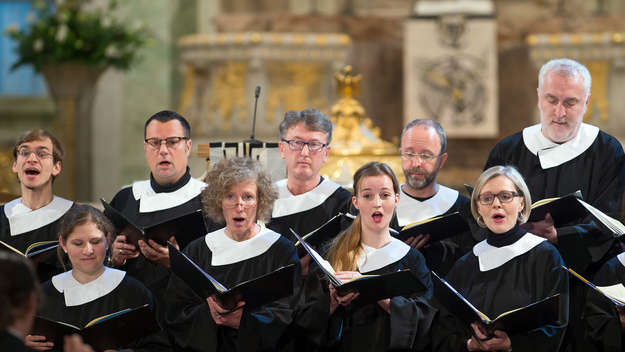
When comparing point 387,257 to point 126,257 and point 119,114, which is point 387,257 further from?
point 119,114

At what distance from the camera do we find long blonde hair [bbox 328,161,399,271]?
15.0ft

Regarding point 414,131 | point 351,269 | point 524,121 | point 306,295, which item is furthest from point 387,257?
point 524,121

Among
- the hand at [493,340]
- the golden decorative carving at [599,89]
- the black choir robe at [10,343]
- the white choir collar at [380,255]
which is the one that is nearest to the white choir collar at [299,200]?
the white choir collar at [380,255]

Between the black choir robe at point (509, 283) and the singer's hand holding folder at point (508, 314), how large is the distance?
14 centimetres

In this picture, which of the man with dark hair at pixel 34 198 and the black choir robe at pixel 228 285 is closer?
the black choir robe at pixel 228 285

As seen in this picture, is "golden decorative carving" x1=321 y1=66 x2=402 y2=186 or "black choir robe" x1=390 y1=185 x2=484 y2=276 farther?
"golden decorative carving" x1=321 y1=66 x2=402 y2=186

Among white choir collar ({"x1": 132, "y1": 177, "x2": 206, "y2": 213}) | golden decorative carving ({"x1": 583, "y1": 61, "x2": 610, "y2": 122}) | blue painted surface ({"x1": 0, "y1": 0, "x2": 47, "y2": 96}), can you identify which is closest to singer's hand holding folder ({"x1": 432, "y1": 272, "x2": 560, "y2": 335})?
white choir collar ({"x1": 132, "y1": 177, "x2": 206, "y2": 213})

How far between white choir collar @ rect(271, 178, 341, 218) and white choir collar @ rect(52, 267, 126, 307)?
1.05m

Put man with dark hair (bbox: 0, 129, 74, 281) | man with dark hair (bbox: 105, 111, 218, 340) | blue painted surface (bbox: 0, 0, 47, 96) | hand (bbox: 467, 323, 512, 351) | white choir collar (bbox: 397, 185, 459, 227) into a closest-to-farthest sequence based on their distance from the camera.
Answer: hand (bbox: 467, 323, 512, 351)
man with dark hair (bbox: 105, 111, 218, 340)
man with dark hair (bbox: 0, 129, 74, 281)
white choir collar (bbox: 397, 185, 459, 227)
blue painted surface (bbox: 0, 0, 47, 96)

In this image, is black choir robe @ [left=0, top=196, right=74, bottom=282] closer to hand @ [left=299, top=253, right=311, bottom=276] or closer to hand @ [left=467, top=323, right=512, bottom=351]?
hand @ [left=299, top=253, right=311, bottom=276]

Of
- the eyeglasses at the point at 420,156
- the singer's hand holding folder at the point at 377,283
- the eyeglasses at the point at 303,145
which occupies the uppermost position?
the eyeglasses at the point at 303,145

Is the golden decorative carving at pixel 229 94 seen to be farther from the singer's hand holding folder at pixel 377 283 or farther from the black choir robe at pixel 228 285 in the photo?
the singer's hand holding folder at pixel 377 283

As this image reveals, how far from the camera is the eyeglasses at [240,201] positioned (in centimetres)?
460

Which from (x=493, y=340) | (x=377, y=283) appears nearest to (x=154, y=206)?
(x=377, y=283)
